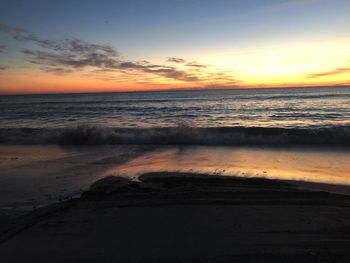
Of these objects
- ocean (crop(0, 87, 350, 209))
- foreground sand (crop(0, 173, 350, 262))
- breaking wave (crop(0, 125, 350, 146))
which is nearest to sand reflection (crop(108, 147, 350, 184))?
ocean (crop(0, 87, 350, 209))

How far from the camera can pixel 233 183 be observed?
24.7 ft

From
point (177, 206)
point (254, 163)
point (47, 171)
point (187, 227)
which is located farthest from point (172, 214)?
point (254, 163)

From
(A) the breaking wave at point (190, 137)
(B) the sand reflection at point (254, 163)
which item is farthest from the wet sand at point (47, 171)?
(A) the breaking wave at point (190, 137)

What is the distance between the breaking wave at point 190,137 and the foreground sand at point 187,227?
25.7ft

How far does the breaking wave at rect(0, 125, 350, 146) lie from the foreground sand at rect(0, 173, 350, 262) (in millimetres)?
7830

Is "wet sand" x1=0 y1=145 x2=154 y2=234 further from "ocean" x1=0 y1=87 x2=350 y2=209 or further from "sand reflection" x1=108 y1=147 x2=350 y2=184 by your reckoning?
"sand reflection" x1=108 y1=147 x2=350 y2=184

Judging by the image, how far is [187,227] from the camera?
498cm

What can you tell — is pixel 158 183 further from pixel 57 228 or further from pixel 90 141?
pixel 90 141

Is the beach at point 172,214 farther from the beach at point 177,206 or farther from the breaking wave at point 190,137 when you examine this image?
the breaking wave at point 190,137

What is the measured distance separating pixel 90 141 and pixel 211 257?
503 inches

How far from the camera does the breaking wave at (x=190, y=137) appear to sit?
47.5 feet

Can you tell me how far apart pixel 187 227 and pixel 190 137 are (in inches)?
422

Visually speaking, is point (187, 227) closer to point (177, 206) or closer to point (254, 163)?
point (177, 206)

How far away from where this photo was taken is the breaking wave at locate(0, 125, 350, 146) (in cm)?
1447
